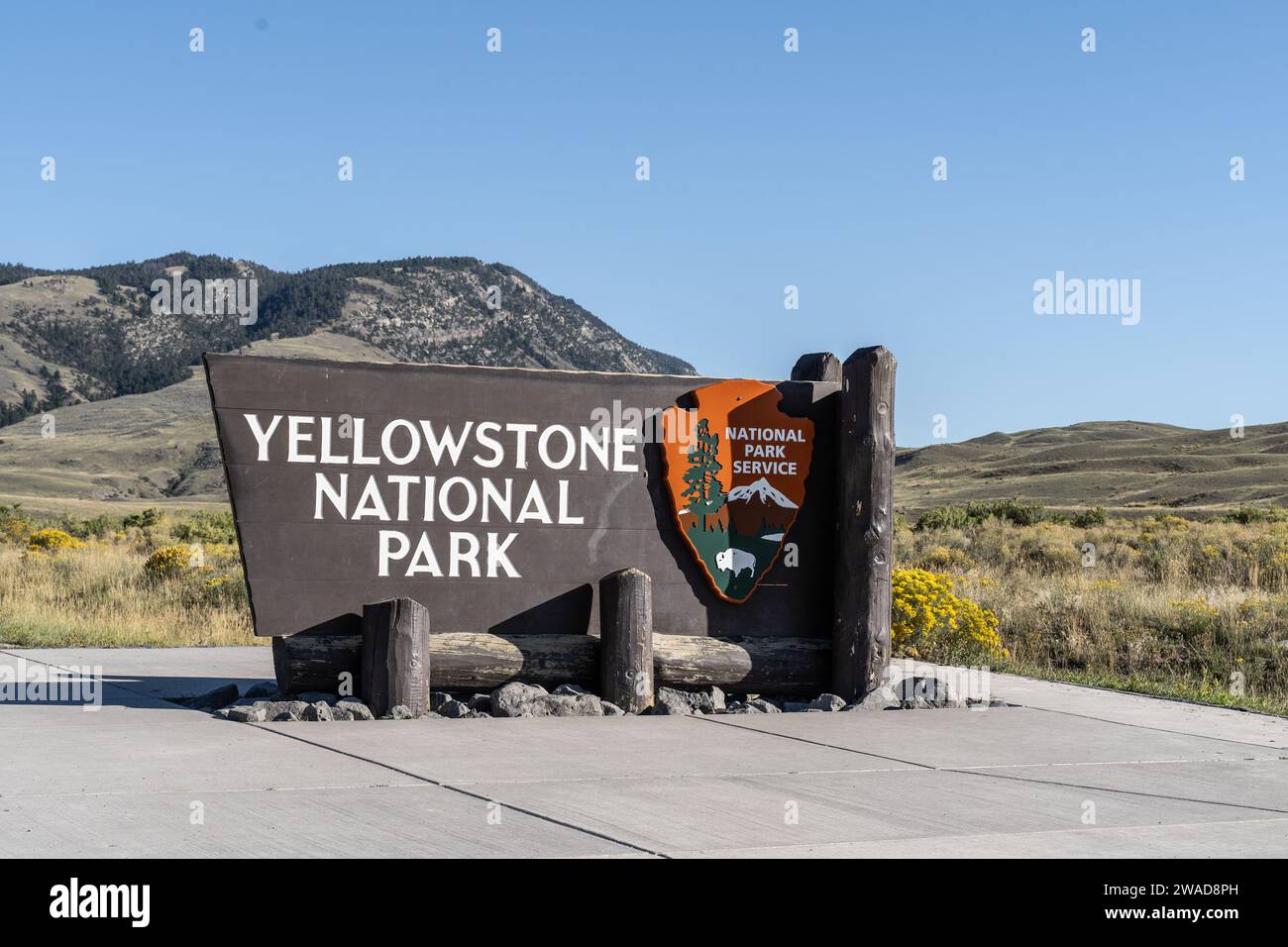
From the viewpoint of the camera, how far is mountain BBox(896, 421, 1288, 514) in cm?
7431

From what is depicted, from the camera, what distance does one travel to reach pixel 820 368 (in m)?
11.8

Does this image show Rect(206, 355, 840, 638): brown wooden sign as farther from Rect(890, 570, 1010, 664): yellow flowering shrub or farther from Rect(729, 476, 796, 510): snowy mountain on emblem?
Rect(890, 570, 1010, 664): yellow flowering shrub

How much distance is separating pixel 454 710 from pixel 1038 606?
8.71m

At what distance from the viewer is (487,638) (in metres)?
10.5

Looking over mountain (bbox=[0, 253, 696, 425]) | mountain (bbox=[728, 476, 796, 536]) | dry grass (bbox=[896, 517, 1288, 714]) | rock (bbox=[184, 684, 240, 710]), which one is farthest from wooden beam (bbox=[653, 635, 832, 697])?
mountain (bbox=[0, 253, 696, 425])

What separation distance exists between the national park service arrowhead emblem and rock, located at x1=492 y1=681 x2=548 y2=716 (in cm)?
166

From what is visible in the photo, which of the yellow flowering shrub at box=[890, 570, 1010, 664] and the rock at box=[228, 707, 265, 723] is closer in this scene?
the rock at box=[228, 707, 265, 723]

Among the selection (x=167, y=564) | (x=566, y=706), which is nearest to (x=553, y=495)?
(x=566, y=706)

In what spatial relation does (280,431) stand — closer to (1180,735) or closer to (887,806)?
(887,806)

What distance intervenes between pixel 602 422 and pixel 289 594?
2.66m

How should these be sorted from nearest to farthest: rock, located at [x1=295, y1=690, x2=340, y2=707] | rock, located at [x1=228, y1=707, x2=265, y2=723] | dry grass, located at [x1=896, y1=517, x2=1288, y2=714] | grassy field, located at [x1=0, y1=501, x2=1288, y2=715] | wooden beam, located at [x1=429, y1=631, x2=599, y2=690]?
1. rock, located at [x1=228, y1=707, x2=265, y2=723]
2. rock, located at [x1=295, y1=690, x2=340, y2=707]
3. wooden beam, located at [x1=429, y1=631, x2=599, y2=690]
4. dry grass, located at [x1=896, y1=517, x2=1288, y2=714]
5. grassy field, located at [x1=0, y1=501, x2=1288, y2=715]

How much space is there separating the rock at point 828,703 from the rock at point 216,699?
435 cm

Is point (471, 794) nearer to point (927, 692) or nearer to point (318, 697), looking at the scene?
point (318, 697)
